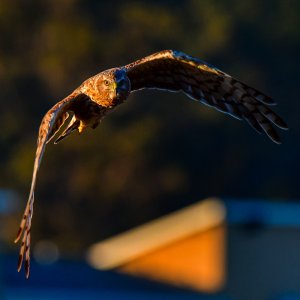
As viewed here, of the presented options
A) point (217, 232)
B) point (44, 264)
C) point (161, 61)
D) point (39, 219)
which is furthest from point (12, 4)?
point (161, 61)

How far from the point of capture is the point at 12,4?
36531 millimetres

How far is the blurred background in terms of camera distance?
112 feet

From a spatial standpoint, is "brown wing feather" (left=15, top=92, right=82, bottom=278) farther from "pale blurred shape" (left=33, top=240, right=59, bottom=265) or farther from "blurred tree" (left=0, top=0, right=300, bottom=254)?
"blurred tree" (left=0, top=0, right=300, bottom=254)

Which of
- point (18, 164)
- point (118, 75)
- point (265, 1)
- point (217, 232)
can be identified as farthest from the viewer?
point (265, 1)

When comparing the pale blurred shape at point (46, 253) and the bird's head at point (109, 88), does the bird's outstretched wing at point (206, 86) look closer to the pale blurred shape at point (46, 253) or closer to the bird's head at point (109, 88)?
the bird's head at point (109, 88)

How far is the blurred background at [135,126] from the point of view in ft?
112

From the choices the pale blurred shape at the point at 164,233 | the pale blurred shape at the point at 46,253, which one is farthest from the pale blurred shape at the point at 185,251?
the pale blurred shape at the point at 46,253

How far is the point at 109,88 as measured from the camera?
8.98 metres

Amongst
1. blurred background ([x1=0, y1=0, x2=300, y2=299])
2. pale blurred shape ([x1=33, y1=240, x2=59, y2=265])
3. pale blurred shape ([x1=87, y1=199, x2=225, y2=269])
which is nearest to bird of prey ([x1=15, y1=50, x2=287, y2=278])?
pale blurred shape ([x1=87, y1=199, x2=225, y2=269])

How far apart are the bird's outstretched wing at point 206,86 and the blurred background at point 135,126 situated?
76.3ft

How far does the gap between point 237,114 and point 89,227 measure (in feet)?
86.1

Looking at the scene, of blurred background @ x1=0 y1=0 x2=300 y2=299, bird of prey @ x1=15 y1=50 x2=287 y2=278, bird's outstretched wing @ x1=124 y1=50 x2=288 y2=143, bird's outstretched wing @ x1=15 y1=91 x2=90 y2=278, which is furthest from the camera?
blurred background @ x1=0 y1=0 x2=300 y2=299

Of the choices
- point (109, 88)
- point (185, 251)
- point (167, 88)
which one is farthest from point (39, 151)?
point (185, 251)

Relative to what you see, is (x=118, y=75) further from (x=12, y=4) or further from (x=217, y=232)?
(x=12, y=4)
